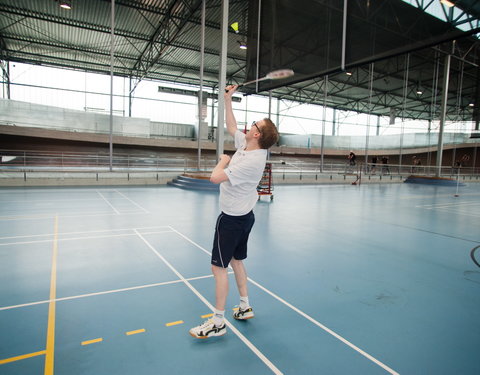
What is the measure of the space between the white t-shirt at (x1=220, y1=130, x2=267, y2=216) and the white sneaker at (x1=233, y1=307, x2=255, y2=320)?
1009 millimetres

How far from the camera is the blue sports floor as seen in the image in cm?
224

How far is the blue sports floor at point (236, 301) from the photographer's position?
2244 mm

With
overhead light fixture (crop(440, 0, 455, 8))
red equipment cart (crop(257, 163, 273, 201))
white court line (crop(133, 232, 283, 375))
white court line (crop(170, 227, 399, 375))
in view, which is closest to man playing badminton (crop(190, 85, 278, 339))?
white court line (crop(133, 232, 283, 375))

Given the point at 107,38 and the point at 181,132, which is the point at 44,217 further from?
the point at 181,132

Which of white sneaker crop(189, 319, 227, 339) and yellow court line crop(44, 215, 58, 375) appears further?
white sneaker crop(189, 319, 227, 339)

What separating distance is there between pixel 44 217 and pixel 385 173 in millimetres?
23446

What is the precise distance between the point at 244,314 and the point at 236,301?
382mm

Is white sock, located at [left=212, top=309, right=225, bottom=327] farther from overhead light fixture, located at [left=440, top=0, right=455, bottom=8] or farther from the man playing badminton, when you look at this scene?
overhead light fixture, located at [left=440, top=0, right=455, bottom=8]

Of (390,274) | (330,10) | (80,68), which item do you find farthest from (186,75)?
(390,274)

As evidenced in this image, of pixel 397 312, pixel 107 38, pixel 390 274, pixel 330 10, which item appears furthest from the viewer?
pixel 107 38

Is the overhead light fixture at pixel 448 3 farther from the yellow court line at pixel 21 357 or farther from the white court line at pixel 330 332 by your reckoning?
the yellow court line at pixel 21 357

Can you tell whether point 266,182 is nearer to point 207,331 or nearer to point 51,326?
point 207,331

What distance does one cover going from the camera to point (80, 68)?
2592cm

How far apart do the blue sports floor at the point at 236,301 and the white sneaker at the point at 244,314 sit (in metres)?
0.06
